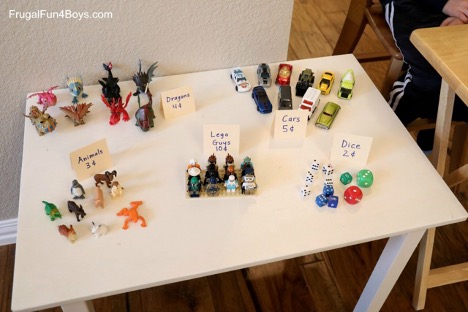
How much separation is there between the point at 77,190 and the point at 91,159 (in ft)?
0.24

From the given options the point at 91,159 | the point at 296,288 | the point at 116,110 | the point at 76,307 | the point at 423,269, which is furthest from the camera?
the point at 296,288

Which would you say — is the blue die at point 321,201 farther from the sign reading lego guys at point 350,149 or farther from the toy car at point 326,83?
the toy car at point 326,83

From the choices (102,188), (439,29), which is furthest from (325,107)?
(102,188)

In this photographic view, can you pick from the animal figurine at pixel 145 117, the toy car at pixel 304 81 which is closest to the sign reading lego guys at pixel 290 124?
the toy car at pixel 304 81

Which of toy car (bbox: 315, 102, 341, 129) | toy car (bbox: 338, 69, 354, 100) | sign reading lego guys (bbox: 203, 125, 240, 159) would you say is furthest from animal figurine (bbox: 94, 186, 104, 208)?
toy car (bbox: 338, 69, 354, 100)

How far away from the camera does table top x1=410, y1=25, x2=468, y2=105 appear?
0.82 metres

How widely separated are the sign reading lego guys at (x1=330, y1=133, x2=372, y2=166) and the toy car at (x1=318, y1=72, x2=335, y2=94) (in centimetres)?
19

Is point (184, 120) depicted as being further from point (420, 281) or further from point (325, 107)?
point (420, 281)

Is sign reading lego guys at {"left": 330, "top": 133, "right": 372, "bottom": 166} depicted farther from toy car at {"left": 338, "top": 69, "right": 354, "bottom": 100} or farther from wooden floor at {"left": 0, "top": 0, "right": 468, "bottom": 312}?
wooden floor at {"left": 0, "top": 0, "right": 468, "bottom": 312}

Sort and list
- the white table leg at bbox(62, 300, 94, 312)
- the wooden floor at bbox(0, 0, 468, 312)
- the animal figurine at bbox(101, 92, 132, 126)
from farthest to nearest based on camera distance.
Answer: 1. the wooden floor at bbox(0, 0, 468, 312)
2. the animal figurine at bbox(101, 92, 132, 126)
3. the white table leg at bbox(62, 300, 94, 312)

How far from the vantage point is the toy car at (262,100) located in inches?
39.9

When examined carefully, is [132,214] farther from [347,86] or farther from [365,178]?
[347,86]

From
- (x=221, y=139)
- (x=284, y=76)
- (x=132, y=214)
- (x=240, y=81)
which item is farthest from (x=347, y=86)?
(x=132, y=214)

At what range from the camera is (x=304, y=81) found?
1062mm
